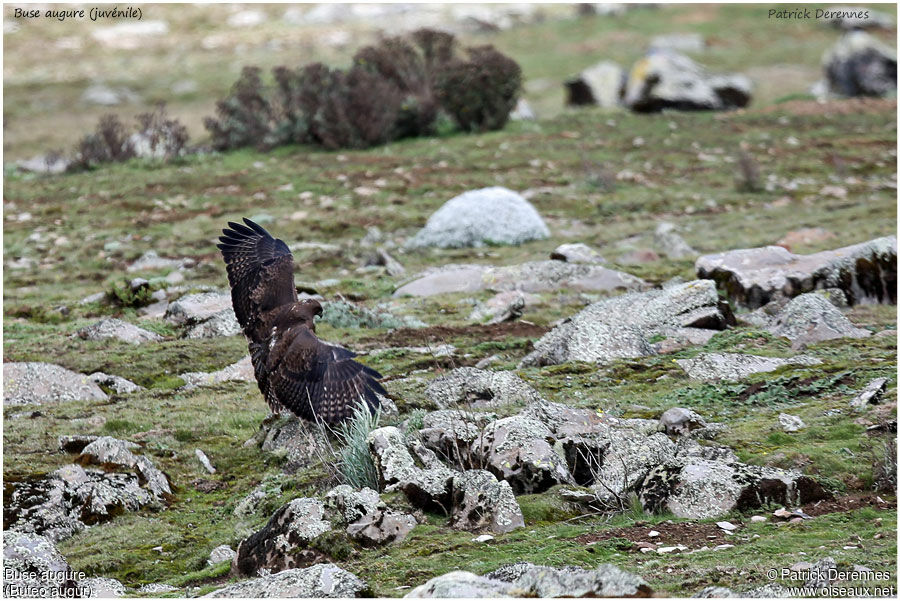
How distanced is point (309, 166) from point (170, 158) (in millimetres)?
4019

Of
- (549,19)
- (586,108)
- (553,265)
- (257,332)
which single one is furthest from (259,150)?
(549,19)

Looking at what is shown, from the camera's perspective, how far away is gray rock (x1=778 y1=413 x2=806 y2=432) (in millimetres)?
8141

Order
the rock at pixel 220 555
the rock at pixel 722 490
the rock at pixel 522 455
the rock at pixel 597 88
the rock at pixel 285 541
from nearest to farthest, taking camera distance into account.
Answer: the rock at pixel 285 541 < the rock at pixel 722 490 < the rock at pixel 220 555 < the rock at pixel 522 455 < the rock at pixel 597 88

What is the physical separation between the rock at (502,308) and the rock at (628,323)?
1369 millimetres

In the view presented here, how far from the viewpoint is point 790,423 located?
27.0 feet

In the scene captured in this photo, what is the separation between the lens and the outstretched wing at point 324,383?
8.30 metres

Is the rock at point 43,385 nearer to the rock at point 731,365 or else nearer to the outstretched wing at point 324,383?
the outstretched wing at point 324,383

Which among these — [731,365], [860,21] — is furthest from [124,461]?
[860,21]

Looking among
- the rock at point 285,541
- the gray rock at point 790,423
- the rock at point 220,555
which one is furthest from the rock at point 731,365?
the rock at point 220,555

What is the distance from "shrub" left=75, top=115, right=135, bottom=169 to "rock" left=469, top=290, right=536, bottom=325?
15553mm

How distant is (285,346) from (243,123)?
2019cm

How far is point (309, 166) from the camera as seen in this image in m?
25.2

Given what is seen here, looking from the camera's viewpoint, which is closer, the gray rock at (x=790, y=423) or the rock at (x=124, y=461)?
the gray rock at (x=790, y=423)

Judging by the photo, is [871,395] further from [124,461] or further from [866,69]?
[866,69]
